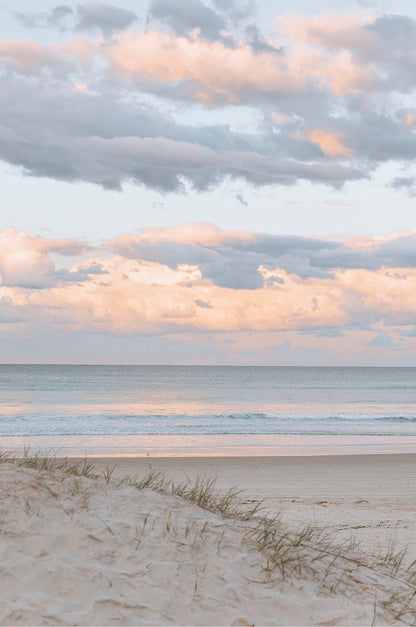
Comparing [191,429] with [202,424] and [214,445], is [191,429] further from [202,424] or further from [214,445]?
[214,445]

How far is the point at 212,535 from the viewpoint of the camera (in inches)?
196

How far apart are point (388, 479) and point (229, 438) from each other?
414 inches

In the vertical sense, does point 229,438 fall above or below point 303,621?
below

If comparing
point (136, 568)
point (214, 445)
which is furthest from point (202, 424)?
point (136, 568)

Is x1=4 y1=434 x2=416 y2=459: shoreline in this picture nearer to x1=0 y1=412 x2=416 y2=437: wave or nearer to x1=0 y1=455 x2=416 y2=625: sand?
x1=0 y1=412 x2=416 y2=437: wave

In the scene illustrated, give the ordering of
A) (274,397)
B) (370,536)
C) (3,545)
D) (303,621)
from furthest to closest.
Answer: (274,397)
(370,536)
(3,545)
(303,621)

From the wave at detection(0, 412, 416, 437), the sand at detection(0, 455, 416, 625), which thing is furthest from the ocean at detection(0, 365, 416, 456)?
the sand at detection(0, 455, 416, 625)

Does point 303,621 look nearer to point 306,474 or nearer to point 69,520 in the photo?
point 69,520

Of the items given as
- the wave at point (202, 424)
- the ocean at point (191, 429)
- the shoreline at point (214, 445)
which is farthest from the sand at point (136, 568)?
the wave at point (202, 424)

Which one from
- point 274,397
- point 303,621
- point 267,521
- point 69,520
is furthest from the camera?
point 274,397

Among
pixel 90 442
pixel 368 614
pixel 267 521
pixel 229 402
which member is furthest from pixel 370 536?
pixel 229 402

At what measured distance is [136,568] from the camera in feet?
14.5

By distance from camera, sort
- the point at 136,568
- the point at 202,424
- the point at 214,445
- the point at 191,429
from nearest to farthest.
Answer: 1. the point at 136,568
2. the point at 214,445
3. the point at 191,429
4. the point at 202,424

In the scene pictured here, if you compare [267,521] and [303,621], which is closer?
[303,621]
